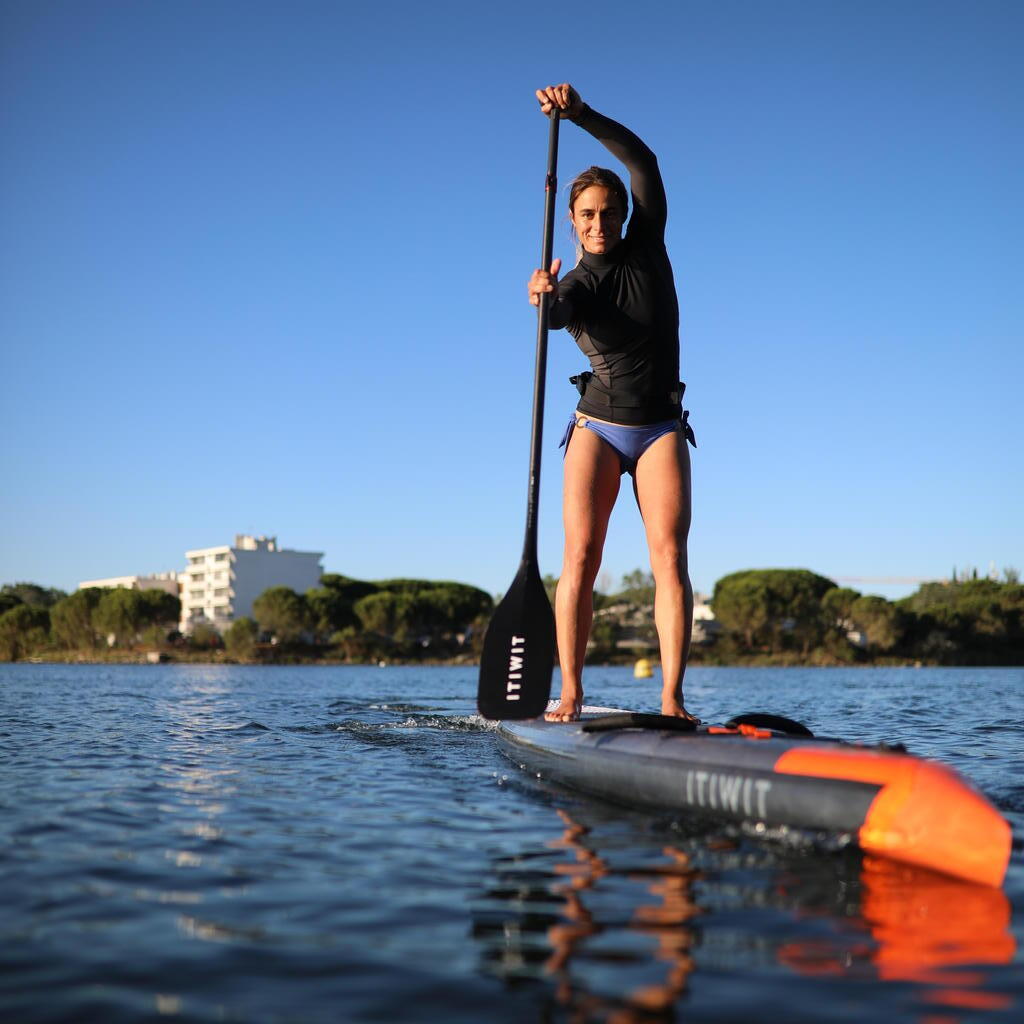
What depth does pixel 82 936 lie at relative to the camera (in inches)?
119

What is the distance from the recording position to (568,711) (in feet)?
21.4

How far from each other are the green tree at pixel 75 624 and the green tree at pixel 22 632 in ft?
5.57

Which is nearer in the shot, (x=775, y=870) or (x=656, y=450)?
(x=775, y=870)

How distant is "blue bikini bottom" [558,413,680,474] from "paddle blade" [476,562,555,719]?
3.04 ft

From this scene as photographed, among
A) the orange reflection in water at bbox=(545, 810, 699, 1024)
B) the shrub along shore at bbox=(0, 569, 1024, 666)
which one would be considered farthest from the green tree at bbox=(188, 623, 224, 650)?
the orange reflection in water at bbox=(545, 810, 699, 1024)

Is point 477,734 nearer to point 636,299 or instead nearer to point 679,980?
point 636,299

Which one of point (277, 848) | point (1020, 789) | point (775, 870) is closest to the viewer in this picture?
point (775, 870)

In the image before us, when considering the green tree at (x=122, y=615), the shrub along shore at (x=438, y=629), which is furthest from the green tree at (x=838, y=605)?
the green tree at (x=122, y=615)

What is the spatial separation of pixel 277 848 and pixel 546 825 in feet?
4.12

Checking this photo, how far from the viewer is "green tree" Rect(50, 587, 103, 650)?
90188mm

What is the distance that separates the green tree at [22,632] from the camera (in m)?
89.6

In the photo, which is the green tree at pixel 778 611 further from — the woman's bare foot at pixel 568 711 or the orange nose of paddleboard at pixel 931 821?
the orange nose of paddleboard at pixel 931 821

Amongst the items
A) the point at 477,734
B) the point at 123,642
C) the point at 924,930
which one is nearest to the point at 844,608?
the point at 123,642

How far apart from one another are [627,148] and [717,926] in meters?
4.59
